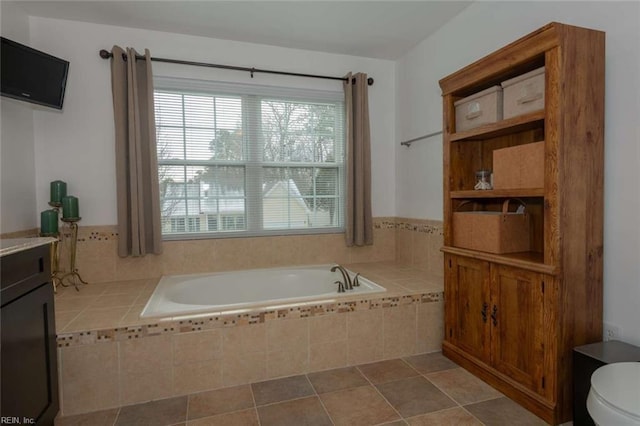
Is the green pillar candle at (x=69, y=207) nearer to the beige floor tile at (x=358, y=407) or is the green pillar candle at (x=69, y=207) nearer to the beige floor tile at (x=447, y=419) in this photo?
the beige floor tile at (x=358, y=407)

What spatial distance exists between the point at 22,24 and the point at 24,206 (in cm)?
132

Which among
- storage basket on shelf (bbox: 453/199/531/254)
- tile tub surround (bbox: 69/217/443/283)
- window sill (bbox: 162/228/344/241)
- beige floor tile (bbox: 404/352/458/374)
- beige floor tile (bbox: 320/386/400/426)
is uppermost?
storage basket on shelf (bbox: 453/199/531/254)

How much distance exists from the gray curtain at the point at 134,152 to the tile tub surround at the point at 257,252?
0.62 ft

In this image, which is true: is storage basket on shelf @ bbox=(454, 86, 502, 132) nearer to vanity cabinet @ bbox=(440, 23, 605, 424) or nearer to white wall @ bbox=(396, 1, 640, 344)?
vanity cabinet @ bbox=(440, 23, 605, 424)

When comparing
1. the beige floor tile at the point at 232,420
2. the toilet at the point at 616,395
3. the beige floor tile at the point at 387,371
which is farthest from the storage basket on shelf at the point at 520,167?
the beige floor tile at the point at 232,420

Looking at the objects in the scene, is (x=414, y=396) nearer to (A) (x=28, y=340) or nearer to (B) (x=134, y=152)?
(A) (x=28, y=340)

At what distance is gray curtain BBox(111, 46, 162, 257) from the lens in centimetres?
274

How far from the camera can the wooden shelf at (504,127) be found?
1.79m

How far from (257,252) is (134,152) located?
50.6 inches

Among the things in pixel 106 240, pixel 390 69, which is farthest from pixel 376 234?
pixel 106 240

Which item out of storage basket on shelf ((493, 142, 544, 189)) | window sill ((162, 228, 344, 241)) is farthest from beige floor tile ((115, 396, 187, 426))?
storage basket on shelf ((493, 142, 544, 189))

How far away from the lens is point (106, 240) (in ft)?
9.45

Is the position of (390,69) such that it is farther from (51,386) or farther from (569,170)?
(51,386)

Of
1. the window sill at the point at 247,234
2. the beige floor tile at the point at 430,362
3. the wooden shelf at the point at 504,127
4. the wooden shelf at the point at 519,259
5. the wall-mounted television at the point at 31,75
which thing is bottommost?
the beige floor tile at the point at 430,362
